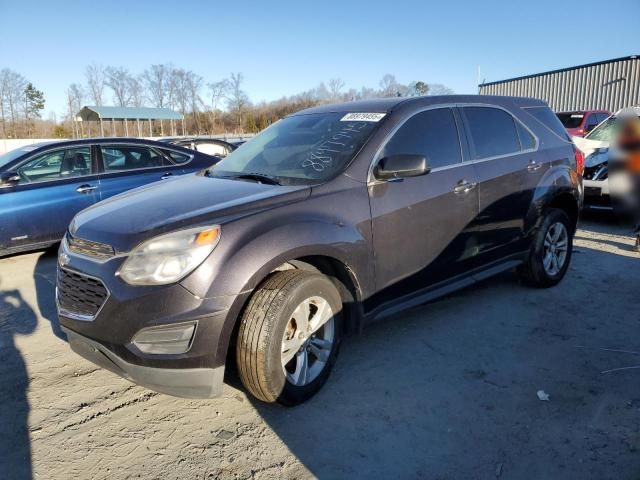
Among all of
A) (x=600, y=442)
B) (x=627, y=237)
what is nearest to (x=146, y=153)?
(x=600, y=442)

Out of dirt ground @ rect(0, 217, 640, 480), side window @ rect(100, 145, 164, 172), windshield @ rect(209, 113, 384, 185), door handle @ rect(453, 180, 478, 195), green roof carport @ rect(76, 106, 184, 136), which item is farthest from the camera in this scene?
green roof carport @ rect(76, 106, 184, 136)

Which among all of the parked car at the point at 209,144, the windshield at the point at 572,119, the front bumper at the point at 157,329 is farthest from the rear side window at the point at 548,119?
the windshield at the point at 572,119

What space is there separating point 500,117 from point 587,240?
3522 millimetres

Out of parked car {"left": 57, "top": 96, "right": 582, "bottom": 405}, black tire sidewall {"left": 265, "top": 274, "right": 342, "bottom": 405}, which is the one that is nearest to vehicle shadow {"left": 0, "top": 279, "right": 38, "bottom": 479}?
parked car {"left": 57, "top": 96, "right": 582, "bottom": 405}

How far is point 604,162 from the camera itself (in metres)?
7.90

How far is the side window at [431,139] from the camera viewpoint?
350cm

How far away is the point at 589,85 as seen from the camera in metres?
22.9

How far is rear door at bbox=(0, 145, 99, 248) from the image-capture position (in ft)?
19.2

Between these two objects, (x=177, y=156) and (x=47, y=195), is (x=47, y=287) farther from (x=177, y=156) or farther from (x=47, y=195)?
(x=177, y=156)

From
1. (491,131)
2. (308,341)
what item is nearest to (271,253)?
(308,341)

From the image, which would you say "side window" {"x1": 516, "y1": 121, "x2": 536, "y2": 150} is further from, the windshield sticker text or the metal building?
the metal building

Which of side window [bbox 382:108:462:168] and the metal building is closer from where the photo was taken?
side window [bbox 382:108:462:168]

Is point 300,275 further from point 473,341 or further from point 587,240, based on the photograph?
point 587,240

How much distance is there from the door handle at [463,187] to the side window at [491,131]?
12.3 inches
